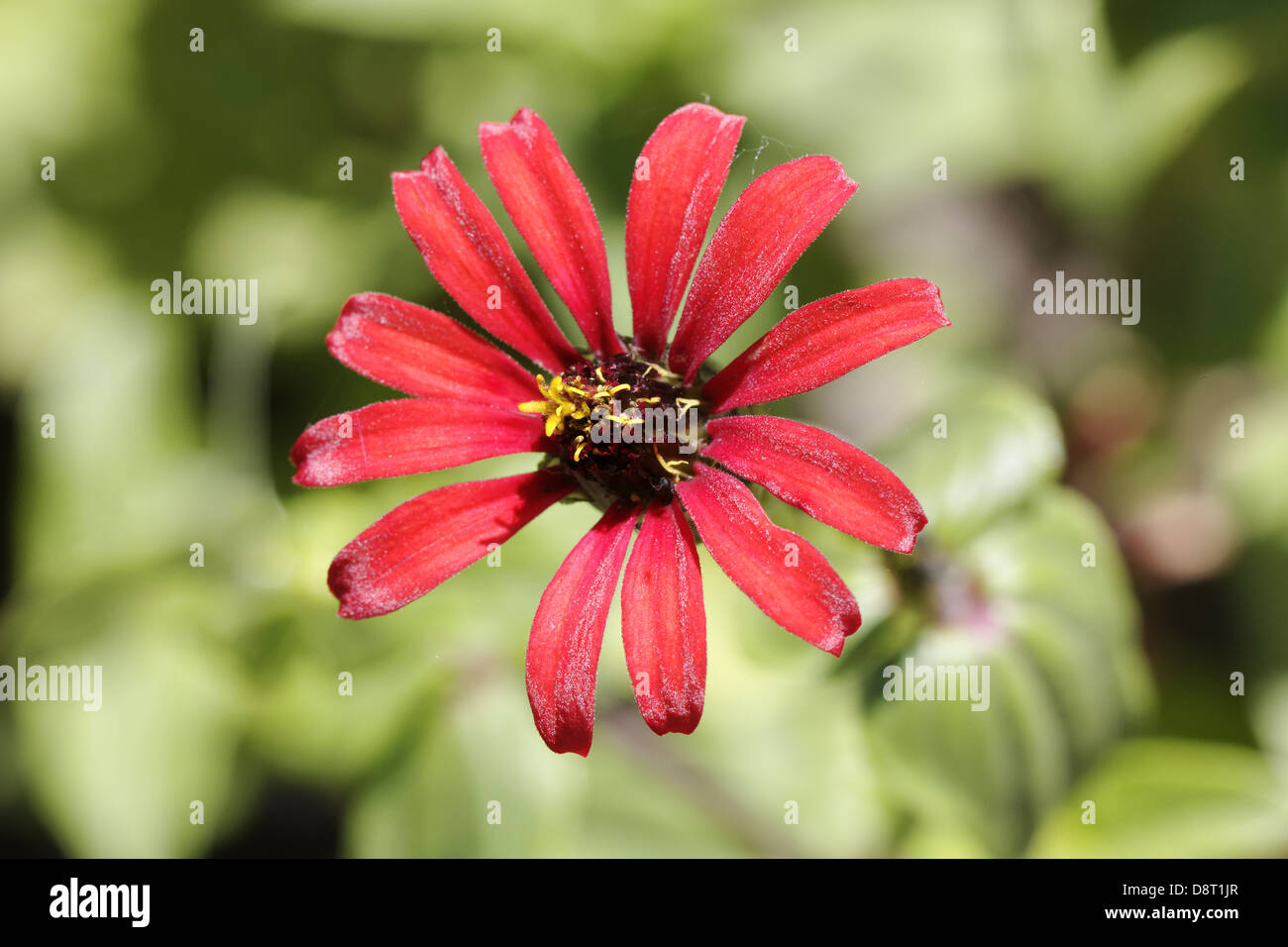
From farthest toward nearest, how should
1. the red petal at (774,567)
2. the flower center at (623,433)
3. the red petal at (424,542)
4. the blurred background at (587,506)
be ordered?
the blurred background at (587,506) → the flower center at (623,433) → the red petal at (424,542) → the red petal at (774,567)

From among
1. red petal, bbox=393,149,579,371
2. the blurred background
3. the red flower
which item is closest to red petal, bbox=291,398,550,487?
the red flower

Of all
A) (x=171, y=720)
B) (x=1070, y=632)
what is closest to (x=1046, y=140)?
(x=1070, y=632)

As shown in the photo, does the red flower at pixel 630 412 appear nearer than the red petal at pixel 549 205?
Yes

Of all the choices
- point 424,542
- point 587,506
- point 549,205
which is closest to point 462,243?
point 549,205

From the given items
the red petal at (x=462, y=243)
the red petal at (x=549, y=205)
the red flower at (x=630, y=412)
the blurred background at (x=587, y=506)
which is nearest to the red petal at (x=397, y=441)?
the red flower at (x=630, y=412)

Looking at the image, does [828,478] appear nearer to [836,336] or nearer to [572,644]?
[836,336]

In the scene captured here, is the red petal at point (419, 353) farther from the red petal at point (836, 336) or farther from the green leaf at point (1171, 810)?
the green leaf at point (1171, 810)

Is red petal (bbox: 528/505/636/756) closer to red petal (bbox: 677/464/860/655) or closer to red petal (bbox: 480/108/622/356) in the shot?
red petal (bbox: 677/464/860/655)
